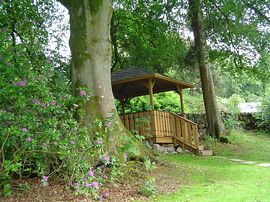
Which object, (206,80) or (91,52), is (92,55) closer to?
(91,52)

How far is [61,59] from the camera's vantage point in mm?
12312

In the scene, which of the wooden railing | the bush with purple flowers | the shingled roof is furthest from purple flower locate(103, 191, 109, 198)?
the shingled roof

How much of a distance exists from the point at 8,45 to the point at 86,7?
2376 millimetres

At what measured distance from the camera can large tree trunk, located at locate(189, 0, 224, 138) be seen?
49.1 ft

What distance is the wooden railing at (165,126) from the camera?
11.8 metres

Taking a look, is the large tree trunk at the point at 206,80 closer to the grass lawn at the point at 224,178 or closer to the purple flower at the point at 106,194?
the grass lawn at the point at 224,178

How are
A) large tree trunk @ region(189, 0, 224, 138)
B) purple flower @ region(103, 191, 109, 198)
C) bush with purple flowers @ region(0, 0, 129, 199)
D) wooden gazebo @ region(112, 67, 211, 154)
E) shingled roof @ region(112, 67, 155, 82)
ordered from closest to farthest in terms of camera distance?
bush with purple flowers @ region(0, 0, 129, 199) → purple flower @ region(103, 191, 109, 198) → wooden gazebo @ region(112, 67, 211, 154) → shingled roof @ region(112, 67, 155, 82) → large tree trunk @ region(189, 0, 224, 138)

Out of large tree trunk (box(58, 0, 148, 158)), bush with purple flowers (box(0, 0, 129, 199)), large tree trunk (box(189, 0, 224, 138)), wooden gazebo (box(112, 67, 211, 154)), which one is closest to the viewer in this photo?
bush with purple flowers (box(0, 0, 129, 199))

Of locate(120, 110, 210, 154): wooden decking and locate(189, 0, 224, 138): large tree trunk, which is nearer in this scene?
locate(120, 110, 210, 154): wooden decking

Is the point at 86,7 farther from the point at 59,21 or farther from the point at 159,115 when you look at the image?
the point at 59,21

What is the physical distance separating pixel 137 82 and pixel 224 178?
594 cm

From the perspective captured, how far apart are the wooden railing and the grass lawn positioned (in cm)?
97

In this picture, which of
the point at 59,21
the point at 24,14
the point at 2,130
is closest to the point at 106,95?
the point at 2,130

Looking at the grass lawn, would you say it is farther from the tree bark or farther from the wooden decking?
the tree bark
